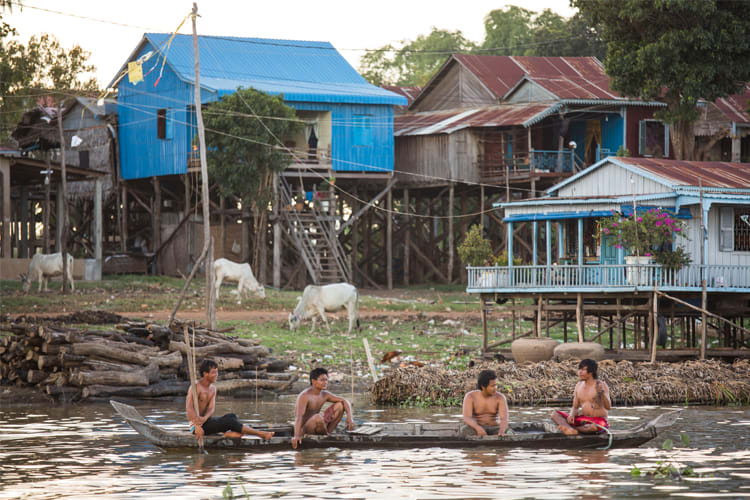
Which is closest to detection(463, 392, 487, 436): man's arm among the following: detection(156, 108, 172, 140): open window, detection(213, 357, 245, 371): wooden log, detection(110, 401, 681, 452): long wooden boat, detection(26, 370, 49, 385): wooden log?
detection(110, 401, 681, 452): long wooden boat

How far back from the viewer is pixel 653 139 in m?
46.6

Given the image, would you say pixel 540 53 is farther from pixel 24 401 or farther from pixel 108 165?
pixel 24 401

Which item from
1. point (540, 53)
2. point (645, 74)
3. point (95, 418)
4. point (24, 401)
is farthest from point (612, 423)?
point (540, 53)

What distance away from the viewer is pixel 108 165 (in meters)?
50.6

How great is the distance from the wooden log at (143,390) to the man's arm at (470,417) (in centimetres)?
817

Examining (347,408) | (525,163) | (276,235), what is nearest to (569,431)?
(347,408)

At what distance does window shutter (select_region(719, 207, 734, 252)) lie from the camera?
27828 mm

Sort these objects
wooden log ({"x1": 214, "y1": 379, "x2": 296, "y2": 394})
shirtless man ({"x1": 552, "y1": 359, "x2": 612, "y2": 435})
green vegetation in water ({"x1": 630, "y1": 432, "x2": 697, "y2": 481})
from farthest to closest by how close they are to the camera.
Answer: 1. wooden log ({"x1": 214, "y1": 379, "x2": 296, "y2": 394})
2. shirtless man ({"x1": 552, "y1": 359, "x2": 612, "y2": 435})
3. green vegetation in water ({"x1": 630, "y1": 432, "x2": 697, "y2": 481})

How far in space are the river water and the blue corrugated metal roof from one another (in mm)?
27489

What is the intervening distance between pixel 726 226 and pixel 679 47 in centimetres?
1236

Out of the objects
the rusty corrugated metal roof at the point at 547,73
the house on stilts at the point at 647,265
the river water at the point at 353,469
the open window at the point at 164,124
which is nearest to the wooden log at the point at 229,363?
the river water at the point at 353,469

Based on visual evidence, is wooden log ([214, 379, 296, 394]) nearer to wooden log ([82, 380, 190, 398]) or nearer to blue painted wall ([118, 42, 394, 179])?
wooden log ([82, 380, 190, 398])

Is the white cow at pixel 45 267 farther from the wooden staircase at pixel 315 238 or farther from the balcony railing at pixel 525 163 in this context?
the balcony railing at pixel 525 163

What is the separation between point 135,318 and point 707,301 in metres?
15.5
